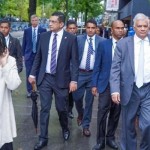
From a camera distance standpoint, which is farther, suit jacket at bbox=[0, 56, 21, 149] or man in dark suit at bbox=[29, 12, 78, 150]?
man in dark suit at bbox=[29, 12, 78, 150]

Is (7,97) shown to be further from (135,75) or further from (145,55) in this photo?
(145,55)

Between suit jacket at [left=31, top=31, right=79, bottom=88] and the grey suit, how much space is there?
106 centimetres

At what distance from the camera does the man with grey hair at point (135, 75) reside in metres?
5.38

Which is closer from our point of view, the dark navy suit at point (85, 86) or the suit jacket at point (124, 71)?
the suit jacket at point (124, 71)

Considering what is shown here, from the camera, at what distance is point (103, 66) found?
628 centimetres

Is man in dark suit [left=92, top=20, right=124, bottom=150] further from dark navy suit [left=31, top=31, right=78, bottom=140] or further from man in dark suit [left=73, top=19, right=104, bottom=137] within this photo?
man in dark suit [left=73, top=19, right=104, bottom=137]

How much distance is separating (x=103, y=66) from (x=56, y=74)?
71 cm

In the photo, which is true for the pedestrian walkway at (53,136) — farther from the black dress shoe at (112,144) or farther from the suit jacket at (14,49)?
the suit jacket at (14,49)

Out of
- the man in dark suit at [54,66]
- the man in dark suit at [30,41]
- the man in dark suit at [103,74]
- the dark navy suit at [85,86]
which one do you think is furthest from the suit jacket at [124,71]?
the man in dark suit at [30,41]

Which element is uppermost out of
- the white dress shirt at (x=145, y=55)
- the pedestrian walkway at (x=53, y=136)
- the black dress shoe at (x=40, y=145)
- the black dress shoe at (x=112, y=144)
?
→ the white dress shirt at (x=145, y=55)

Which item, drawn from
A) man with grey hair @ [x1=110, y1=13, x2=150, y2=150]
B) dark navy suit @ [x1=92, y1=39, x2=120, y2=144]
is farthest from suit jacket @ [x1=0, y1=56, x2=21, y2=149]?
dark navy suit @ [x1=92, y1=39, x2=120, y2=144]

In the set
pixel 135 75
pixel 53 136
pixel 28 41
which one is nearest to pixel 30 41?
pixel 28 41

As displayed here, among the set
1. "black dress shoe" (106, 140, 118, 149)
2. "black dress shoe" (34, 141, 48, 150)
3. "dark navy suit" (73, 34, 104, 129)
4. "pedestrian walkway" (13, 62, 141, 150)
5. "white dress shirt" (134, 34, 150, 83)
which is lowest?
"pedestrian walkway" (13, 62, 141, 150)

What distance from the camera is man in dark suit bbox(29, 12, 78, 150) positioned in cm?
635
